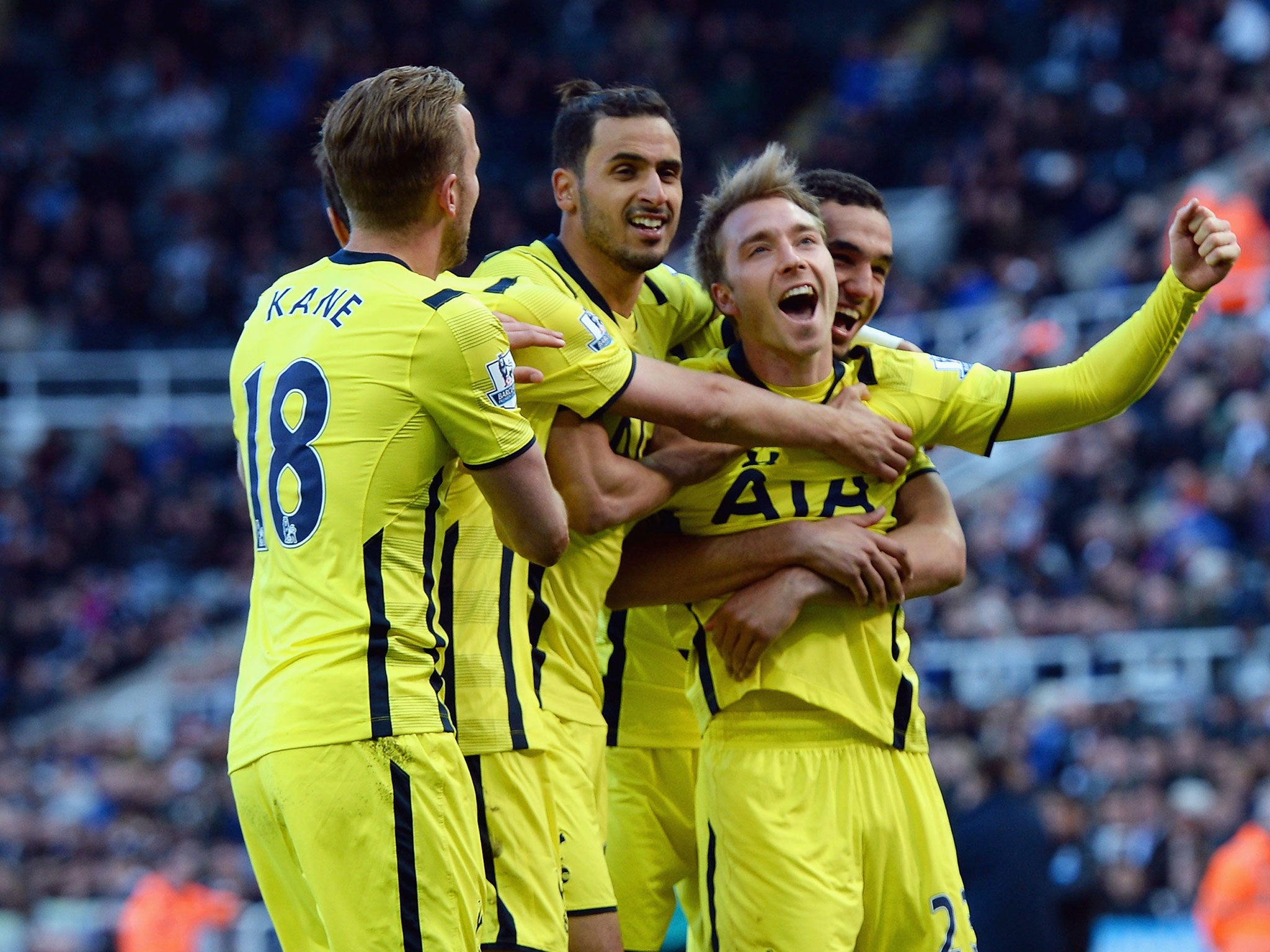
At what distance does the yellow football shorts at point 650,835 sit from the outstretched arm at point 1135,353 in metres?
1.45

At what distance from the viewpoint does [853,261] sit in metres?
5.09

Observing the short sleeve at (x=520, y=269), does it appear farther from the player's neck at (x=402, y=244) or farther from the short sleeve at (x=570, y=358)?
the player's neck at (x=402, y=244)

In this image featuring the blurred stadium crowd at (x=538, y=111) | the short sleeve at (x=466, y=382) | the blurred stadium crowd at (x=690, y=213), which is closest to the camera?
the short sleeve at (x=466, y=382)

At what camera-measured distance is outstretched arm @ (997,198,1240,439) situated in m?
4.69

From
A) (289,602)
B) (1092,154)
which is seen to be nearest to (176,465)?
(1092,154)

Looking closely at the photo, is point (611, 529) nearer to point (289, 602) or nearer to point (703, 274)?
point (703, 274)

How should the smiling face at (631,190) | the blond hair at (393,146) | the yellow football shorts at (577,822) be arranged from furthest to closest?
the smiling face at (631,190), the yellow football shorts at (577,822), the blond hair at (393,146)

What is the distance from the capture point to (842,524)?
15.5 feet

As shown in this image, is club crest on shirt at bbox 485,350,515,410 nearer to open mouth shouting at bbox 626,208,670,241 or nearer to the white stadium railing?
open mouth shouting at bbox 626,208,670,241

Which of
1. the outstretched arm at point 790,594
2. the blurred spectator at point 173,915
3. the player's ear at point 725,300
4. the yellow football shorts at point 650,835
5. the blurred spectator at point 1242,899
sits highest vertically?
the player's ear at point 725,300

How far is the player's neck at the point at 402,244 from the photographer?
12.7ft

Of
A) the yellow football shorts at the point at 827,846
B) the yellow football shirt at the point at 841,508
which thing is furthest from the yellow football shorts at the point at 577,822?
the yellow football shirt at the point at 841,508

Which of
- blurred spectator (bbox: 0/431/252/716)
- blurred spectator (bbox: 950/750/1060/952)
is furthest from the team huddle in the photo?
blurred spectator (bbox: 0/431/252/716)

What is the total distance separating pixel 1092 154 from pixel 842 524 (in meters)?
13.6
